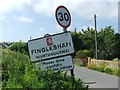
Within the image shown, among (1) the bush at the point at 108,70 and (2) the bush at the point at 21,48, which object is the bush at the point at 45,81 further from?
(1) the bush at the point at 108,70

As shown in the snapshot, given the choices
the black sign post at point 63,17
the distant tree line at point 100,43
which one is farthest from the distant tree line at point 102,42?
the black sign post at point 63,17

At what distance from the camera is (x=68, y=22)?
8297mm

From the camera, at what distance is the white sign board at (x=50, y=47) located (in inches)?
315

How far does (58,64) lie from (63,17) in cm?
109

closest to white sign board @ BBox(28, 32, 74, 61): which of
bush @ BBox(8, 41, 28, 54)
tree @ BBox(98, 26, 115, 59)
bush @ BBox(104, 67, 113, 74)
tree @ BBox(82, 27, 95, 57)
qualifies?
bush @ BBox(8, 41, 28, 54)

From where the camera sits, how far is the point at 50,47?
8070mm

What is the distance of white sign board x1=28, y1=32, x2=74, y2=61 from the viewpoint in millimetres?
7996

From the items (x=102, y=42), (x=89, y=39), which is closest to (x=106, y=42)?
(x=102, y=42)

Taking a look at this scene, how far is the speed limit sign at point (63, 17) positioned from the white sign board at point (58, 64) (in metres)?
0.76

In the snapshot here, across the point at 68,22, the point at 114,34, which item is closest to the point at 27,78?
the point at 68,22

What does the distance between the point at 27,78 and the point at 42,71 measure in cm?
37

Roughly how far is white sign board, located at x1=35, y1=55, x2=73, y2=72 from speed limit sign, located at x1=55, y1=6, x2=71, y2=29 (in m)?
0.76

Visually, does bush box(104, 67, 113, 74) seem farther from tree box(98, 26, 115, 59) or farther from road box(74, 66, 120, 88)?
tree box(98, 26, 115, 59)

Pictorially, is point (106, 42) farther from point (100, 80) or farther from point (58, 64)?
point (58, 64)
